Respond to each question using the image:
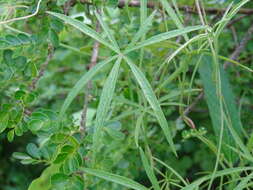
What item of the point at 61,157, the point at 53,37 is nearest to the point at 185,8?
the point at 53,37

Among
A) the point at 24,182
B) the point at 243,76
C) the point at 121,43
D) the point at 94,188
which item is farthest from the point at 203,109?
the point at 24,182

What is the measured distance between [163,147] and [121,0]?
0.33 metres

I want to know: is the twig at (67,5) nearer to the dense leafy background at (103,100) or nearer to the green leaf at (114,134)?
the dense leafy background at (103,100)

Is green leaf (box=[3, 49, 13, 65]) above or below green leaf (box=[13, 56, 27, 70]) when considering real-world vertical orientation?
above

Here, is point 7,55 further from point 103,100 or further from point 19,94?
point 103,100

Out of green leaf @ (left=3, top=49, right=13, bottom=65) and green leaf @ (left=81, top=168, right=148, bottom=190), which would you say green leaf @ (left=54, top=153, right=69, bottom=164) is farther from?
green leaf @ (left=3, top=49, right=13, bottom=65)

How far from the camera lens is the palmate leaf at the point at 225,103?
0.77m

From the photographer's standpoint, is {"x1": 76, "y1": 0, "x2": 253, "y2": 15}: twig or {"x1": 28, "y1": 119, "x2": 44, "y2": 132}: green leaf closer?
{"x1": 28, "y1": 119, "x2": 44, "y2": 132}: green leaf

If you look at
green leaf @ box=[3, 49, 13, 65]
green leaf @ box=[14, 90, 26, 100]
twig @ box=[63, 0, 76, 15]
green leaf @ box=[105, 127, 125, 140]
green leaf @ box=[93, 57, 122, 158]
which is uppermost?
twig @ box=[63, 0, 76, 15]

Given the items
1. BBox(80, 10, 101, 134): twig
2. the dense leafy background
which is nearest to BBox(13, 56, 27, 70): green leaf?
the dense leafy background

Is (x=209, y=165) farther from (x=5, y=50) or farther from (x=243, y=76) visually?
(x=5, y=50)

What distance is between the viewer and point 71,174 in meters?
0.64

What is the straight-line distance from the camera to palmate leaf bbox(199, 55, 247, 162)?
770 mm

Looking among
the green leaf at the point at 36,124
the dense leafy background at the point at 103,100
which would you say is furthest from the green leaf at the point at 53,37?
the green leaf at the point at 36,124
